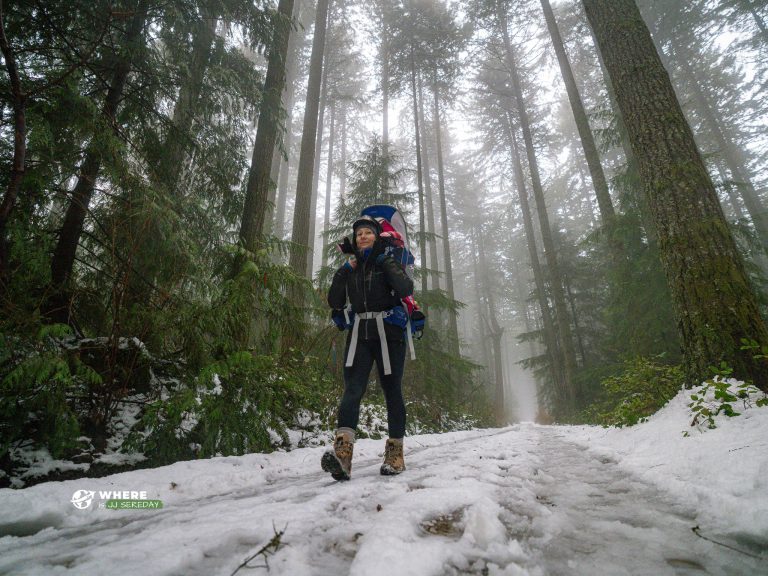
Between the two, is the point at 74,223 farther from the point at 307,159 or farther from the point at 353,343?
the point at 307,159

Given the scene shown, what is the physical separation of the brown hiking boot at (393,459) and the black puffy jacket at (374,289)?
88cm

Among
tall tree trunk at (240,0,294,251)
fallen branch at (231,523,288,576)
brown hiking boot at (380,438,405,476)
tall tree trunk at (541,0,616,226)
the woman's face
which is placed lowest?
fallen branch at (231,523,288,576)

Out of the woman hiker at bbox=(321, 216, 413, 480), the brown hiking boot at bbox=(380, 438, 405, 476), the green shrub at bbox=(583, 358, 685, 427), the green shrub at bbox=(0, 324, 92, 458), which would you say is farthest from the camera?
the green shrub at bbox=(583, 358, 685, 427)

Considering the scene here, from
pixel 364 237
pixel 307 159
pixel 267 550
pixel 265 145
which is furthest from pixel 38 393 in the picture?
pixel 307 159

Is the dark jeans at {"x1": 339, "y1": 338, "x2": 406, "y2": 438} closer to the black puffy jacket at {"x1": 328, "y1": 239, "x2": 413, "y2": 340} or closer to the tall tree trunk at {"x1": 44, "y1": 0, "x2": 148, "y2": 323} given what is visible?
the black puffy jacket at {"x1": 328, "y1": 239, "x2": 413, "y2": 340}

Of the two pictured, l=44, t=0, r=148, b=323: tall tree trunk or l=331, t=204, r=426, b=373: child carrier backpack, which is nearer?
l=331, t=204, r=426, b=373: child carrier backpack

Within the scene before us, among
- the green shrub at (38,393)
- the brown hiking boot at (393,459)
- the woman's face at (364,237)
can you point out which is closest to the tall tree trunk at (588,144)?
the woman's face at (364,237)

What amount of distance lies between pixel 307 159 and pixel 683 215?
7.91 meters

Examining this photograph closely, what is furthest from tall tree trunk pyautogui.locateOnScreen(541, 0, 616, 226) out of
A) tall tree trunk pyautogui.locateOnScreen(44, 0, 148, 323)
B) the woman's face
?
tall tree trunk pyautogui.locateOnScreen(44, 0, 148, 323)

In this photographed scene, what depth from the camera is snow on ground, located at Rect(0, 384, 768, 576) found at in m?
1.24

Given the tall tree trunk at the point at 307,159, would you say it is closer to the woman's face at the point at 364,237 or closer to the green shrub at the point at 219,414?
the green shrub at the point at 219,414

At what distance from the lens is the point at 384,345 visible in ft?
10.1

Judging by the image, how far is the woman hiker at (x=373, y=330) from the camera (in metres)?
3.03

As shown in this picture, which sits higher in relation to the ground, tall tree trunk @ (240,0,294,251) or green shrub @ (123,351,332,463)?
tall tree trunk @ (240,0,294,251)
